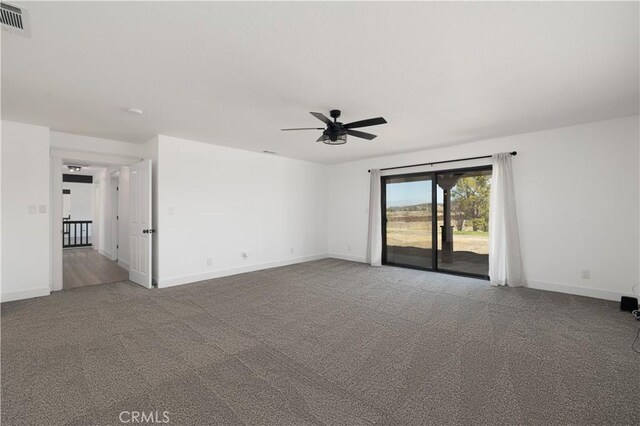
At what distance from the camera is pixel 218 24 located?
1.97 m

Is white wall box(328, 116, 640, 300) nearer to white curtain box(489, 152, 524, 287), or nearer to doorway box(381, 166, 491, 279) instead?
white curtain box(489, 152, 524, 287)

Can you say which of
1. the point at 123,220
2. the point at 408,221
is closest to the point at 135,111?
the point at 123,220

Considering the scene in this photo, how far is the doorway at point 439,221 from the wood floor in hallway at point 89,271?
5770mm

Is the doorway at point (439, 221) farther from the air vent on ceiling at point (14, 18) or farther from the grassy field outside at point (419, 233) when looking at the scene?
the air vent on ceiling at point (14, 18)

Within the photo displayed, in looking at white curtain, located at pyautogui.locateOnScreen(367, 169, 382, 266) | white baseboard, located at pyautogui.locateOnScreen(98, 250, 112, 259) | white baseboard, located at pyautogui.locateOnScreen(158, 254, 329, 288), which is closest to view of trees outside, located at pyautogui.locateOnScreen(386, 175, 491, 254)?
white curtain, located at pyautogui.locateOnScreen(367, 169, 382, 266)

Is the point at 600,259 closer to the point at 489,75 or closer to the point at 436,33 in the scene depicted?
the point at 489,75

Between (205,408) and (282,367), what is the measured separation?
26.0 inches

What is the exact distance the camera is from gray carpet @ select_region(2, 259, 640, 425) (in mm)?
1837

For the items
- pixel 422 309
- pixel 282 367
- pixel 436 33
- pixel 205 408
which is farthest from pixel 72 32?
pixel 422 309

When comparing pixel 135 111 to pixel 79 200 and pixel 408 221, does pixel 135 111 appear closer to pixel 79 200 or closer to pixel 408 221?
pixel 408 221

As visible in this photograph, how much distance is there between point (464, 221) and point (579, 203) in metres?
1.75

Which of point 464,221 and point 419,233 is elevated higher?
point 464,221

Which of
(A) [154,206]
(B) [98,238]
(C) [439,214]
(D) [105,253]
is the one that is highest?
(A) [154,206]

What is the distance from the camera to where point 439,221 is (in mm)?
5934
